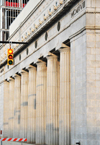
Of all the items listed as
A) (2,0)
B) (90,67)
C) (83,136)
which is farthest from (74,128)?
(2,0)

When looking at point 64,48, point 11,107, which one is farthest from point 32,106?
point 64,48

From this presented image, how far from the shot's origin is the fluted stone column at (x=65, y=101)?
150ft

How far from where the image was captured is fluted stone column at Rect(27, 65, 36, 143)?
200ft

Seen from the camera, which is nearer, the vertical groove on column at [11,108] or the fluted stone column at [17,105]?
the fluted stone column at [17,105]

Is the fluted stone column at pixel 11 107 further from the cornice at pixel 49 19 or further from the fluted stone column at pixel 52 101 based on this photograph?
the fluted stone column at pixel 52 101

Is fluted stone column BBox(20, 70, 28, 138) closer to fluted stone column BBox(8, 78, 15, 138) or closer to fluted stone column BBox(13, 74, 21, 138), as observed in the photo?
fluted stone column BBox(13, 74, 21, 138)

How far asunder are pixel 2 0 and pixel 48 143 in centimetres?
6102

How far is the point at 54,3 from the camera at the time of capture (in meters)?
50.0

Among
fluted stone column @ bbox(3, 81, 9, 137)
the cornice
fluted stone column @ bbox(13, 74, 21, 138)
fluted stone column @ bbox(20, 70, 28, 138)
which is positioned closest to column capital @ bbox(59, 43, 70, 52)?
the cornice

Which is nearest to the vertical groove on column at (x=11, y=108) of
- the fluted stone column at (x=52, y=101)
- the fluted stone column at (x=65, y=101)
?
the fluted stone column at (x=52, y=101)

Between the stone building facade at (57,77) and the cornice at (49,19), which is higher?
the cornice at (49,19)

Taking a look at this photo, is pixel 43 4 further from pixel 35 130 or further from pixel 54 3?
pixel 35 130

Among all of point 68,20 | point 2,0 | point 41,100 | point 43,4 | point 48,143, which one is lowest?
point 48,143

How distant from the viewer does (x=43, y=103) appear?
57188 millimetres
